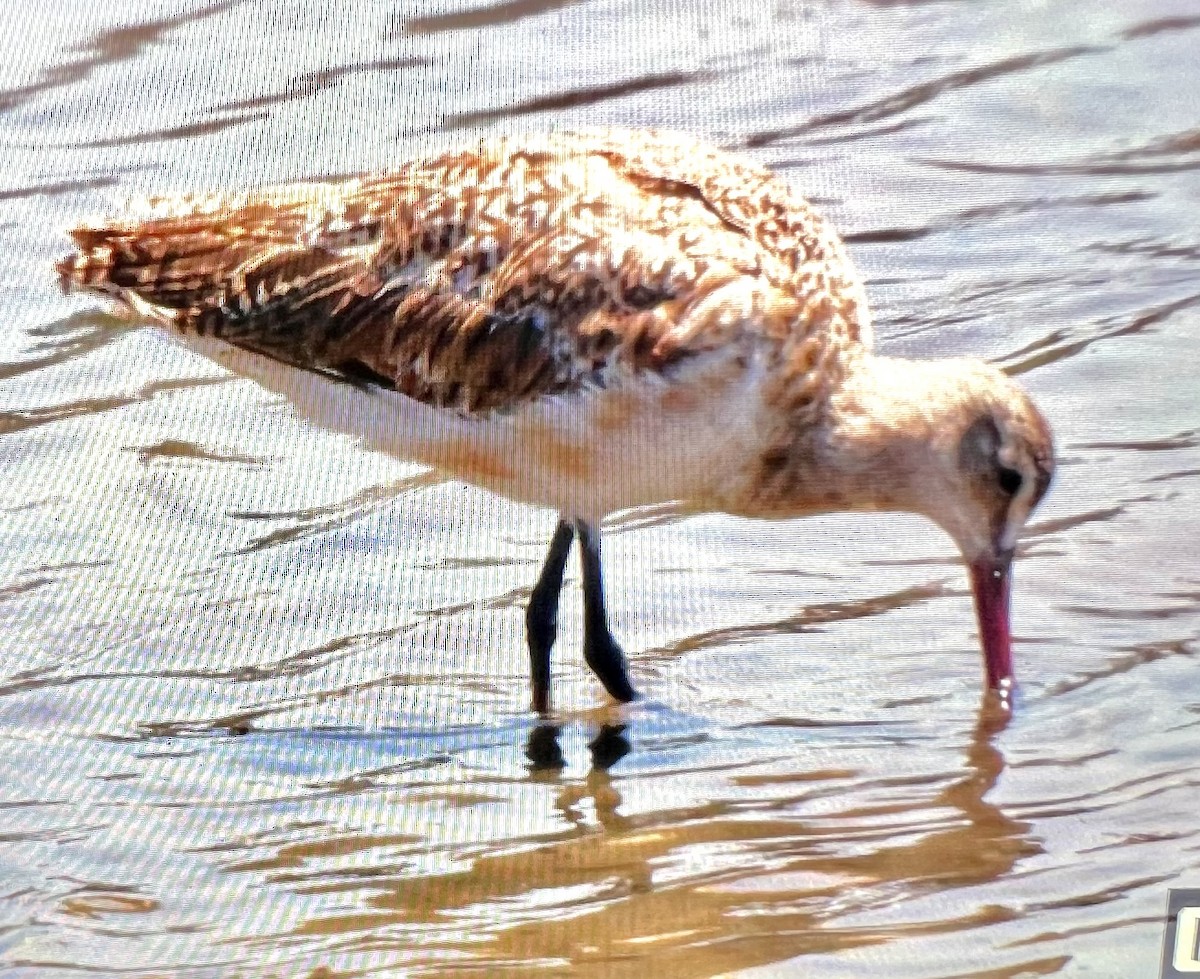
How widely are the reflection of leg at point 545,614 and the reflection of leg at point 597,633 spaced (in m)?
0.08

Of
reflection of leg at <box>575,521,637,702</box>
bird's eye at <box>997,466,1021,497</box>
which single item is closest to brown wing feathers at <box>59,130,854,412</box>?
reflection of leg at <box>575,521,637,702</box>

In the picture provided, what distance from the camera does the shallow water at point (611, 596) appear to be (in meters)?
4.16

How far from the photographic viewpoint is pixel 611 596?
19.1 ft

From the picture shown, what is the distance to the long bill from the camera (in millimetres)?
5195

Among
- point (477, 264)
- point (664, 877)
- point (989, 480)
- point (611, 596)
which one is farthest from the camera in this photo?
point (611, 596)

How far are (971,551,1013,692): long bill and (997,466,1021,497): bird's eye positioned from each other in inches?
7.3

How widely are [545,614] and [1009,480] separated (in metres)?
1.23

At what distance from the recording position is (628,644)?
5.60m

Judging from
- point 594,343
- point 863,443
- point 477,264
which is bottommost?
point 863,443

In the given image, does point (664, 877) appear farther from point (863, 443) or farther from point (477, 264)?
point (477, 264)

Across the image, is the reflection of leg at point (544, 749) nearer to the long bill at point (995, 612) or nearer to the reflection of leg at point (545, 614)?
the reflection of leg at point (545, 614)

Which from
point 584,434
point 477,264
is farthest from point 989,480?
point 477,264

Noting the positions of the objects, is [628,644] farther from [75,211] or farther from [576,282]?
[75,211]

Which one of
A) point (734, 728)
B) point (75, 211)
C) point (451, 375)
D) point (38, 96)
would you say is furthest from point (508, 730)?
point (38, 96)
